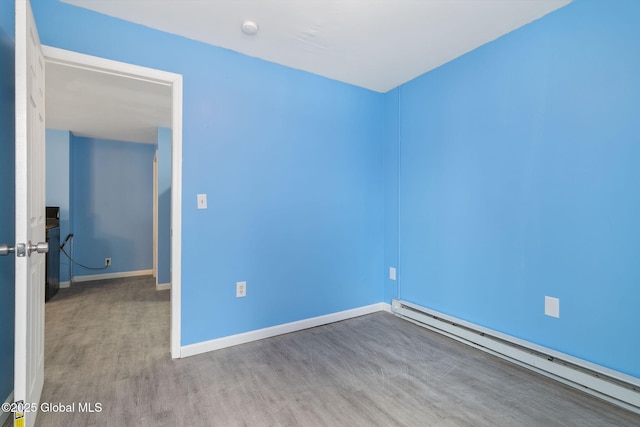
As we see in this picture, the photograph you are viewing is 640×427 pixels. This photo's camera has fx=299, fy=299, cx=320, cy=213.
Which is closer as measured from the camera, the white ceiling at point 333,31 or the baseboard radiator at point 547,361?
the baseboard radiator at point 547,361

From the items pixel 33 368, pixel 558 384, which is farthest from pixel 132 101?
pixel 558 384

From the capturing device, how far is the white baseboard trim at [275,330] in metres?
2.25

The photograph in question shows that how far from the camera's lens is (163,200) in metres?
4.17

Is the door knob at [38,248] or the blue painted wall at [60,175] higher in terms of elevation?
the blue painted wall at [60,175]

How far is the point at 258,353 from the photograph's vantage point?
2271mm

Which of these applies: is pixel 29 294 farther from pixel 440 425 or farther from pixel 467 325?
pixel 467 325

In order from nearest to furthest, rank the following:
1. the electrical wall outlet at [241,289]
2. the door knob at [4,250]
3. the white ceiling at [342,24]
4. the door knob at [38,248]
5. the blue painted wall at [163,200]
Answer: the door knob at [4,250] → the door knob at [38,248] → the white ceiling at [342,24] → the electrical wall outlet at [241,289] → the blue painted wall at [163,200]

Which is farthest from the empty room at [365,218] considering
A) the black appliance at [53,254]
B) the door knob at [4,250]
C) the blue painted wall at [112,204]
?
the blue painted wall at [112,204]

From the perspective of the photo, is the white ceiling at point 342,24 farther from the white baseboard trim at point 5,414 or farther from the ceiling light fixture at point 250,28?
the white baseboard trim at point 5,414

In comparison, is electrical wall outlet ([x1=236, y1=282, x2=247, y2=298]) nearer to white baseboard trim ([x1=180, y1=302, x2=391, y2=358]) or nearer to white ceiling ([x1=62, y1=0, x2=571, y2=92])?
white baseboard trim ([x1=180, y1=302, x2=391, y2=358])

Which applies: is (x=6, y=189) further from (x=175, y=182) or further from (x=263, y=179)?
(x=263, y=179)

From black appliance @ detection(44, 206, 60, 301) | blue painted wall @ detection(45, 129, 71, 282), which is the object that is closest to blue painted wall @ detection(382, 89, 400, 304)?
black appliance @ detection(44, 206, 60, 301)

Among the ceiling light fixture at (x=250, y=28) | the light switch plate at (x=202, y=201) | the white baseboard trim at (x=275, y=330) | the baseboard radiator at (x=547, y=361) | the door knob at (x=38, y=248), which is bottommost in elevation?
the white baseboard trim at (x=275, y=330)

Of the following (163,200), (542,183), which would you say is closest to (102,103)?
(163,200)
